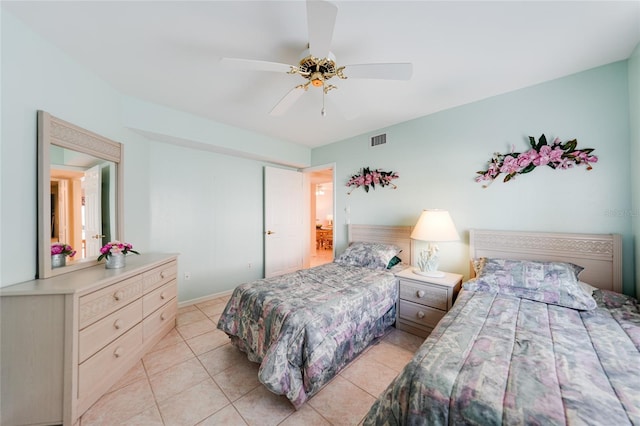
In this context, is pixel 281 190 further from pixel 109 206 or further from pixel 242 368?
pixel 242 368

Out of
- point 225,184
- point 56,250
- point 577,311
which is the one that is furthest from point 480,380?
point 225,184

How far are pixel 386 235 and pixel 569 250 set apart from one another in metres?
1.74

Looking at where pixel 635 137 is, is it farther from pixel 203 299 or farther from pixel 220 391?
pixel 203 299

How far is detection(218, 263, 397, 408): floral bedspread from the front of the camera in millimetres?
1516

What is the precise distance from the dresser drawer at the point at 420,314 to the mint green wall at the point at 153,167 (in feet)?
8.21

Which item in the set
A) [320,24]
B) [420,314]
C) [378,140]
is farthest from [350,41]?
[420,314]

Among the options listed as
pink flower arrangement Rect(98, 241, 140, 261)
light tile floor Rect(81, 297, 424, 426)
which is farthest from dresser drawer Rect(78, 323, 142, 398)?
pink flower arrangement Rect(98, 241, 140, 261)

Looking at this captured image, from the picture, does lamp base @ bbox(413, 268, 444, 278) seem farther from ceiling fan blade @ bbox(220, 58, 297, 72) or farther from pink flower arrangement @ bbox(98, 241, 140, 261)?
pink flower arrangement @ bbox(98, 241, 140, 261)

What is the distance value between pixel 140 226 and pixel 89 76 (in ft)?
4.96

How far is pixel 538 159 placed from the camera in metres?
2.13

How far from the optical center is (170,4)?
4.45 ft

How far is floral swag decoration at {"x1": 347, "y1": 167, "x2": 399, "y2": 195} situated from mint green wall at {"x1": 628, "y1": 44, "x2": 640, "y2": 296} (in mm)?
1936

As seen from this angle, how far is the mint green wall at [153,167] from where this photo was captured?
1448 millimetres

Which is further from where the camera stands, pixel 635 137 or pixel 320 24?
pixel 635 137
